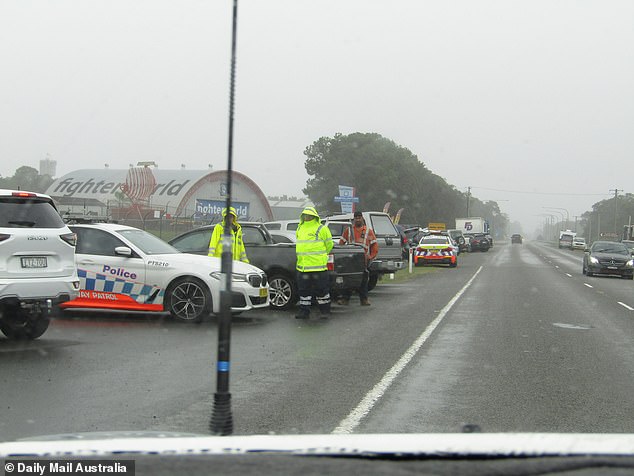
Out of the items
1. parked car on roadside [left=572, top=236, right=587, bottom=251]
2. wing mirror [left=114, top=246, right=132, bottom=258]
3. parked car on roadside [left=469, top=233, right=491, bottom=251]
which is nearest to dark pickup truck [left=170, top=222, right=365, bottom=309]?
wing mirror [left=114, top=246, right=132, bottom=258]

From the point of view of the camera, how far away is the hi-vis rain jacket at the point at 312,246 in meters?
12.5

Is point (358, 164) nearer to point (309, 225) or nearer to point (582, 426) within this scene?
point (309, 225)

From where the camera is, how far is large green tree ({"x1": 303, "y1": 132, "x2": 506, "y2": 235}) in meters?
87.4

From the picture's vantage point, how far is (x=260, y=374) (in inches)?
298

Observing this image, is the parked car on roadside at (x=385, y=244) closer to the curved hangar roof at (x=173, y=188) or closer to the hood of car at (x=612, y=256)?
the hood of car at (x=612, y=256)

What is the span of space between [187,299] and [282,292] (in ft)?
9.49

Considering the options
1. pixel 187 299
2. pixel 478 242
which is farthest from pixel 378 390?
pixel 478 242

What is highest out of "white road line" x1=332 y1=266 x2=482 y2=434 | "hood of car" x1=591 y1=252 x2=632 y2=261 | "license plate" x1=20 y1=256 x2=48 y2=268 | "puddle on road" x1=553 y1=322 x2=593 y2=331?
"license plate" x1=20 y1=256 x2=48 y2=268

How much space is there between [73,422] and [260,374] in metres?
2.41

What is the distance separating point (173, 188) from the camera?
258ft

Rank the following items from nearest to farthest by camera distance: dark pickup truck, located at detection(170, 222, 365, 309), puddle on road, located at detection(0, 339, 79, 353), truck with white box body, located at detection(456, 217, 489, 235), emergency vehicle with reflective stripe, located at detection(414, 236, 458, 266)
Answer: puddle on road, located at detection(0, 339, 79, 353) < dark pickup truck, located at detection(170, 222, 365, 309) < emergency vehicle with reflective stripe, located at detection(414, 236, 458, 266) < truck with white box body, located at detection(456, 217, 489, 235)

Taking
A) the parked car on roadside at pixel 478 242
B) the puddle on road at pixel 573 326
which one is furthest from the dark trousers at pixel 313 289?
the parked car on roadside at pixel 478 242
